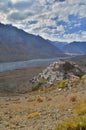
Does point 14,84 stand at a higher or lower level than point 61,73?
lower

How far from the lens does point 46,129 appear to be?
10.3 meters

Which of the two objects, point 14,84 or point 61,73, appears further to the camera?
point 14,84

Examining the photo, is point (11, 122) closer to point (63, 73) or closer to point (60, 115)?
point (60, 115)

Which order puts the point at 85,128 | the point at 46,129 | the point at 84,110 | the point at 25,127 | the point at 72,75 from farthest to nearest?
the point at 72,75 → the point at 84,110 → the point at 25,127 → the point at 46,129 → the point at 85,128

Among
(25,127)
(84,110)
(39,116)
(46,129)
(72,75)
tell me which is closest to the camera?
(46,129)

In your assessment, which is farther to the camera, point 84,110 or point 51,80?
point 51,80

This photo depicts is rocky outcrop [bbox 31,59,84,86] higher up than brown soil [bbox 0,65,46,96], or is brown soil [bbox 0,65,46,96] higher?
rocky outcrop [bbox 31,59,84,86]

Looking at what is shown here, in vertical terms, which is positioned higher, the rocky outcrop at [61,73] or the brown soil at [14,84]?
the rocky outcrop at [61,73]

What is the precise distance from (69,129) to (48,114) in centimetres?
440

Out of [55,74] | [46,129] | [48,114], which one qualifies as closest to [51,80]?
[55,74]

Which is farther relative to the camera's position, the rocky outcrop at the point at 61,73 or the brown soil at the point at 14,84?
the brown soil at the point at 14,84

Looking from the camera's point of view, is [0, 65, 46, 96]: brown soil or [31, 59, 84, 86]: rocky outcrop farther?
[0, 65, 46, 96]: brown soil

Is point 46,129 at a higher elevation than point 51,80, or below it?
higher

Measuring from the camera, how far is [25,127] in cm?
1117
